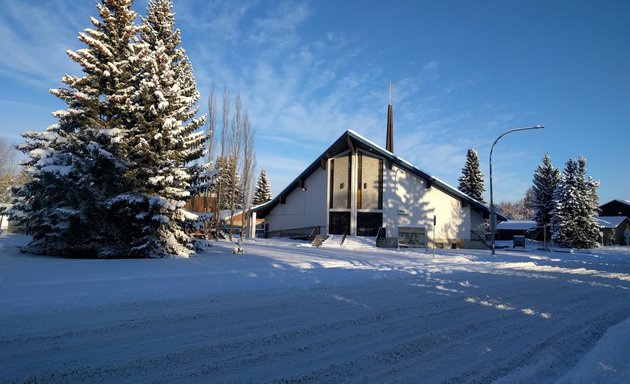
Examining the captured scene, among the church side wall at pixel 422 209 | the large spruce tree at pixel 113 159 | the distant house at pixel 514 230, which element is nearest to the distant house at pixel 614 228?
the distant house at pixel 514 230

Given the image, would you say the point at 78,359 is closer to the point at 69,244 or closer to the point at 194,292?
the point at 194,292

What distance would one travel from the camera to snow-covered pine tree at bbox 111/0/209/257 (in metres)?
17.1

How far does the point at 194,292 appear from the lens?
9125 mm

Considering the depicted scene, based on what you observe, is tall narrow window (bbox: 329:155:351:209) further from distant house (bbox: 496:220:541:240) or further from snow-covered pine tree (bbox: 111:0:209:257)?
distant house (bbox: 496:220:541:240)

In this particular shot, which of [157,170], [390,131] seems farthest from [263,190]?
[157,170]

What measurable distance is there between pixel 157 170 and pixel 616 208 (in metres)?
76.7

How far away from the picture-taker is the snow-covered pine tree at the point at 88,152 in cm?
1666

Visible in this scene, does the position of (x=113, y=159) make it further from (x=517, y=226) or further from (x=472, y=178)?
(x=517, y=226)

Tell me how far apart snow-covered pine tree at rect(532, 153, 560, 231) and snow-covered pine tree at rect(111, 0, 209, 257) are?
5007cm

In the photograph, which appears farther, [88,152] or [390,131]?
[390,131]

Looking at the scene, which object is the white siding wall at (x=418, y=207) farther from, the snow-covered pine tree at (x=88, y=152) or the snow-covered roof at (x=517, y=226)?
the snow-covered roof at (x=517, y=226)

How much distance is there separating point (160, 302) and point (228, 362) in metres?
3.82

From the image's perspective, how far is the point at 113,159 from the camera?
16891mm

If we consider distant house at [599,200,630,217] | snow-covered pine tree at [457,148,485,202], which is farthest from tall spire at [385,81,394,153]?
distant house at [599,200,630,217]
